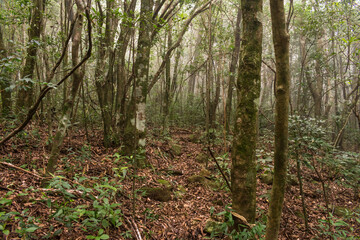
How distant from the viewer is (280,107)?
1.80 m

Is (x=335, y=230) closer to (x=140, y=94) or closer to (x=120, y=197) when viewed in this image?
(x=120, y=197)

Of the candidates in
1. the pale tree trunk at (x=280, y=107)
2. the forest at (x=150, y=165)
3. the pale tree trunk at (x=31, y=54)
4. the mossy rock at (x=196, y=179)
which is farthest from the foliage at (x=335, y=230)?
the pale tree trunk at (x=31, y=54)

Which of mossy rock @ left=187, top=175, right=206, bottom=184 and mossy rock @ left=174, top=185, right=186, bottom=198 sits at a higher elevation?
mossy rock @ left=187, top=175, right=206, bottom=184

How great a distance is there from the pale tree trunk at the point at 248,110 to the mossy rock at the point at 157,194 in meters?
1.94

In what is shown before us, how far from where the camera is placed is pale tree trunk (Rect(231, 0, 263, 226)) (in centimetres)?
283

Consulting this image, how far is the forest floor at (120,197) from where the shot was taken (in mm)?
2516

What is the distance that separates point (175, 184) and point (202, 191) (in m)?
0.70

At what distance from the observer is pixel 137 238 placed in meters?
2.78

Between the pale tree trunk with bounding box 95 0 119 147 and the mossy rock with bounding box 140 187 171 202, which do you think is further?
the pale tree trunk with bounding box 95 0 119 147

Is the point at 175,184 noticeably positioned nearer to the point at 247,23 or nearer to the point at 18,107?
the point at 247,23

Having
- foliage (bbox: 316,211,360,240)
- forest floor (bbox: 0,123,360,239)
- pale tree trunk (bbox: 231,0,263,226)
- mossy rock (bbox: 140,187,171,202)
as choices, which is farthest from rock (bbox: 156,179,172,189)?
foliage (bbox: 316,211,360,240)

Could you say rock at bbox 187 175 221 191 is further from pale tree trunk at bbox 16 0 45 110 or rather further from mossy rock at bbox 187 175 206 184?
pale tree trunk at bbox 16 0 45 110

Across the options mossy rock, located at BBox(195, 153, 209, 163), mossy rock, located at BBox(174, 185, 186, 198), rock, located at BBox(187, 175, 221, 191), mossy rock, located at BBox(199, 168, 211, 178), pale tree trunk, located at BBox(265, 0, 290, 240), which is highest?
pale tree trunk, located at BBox(265, 0, 290, 240)

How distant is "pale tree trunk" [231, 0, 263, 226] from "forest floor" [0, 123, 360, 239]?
0.63 m
